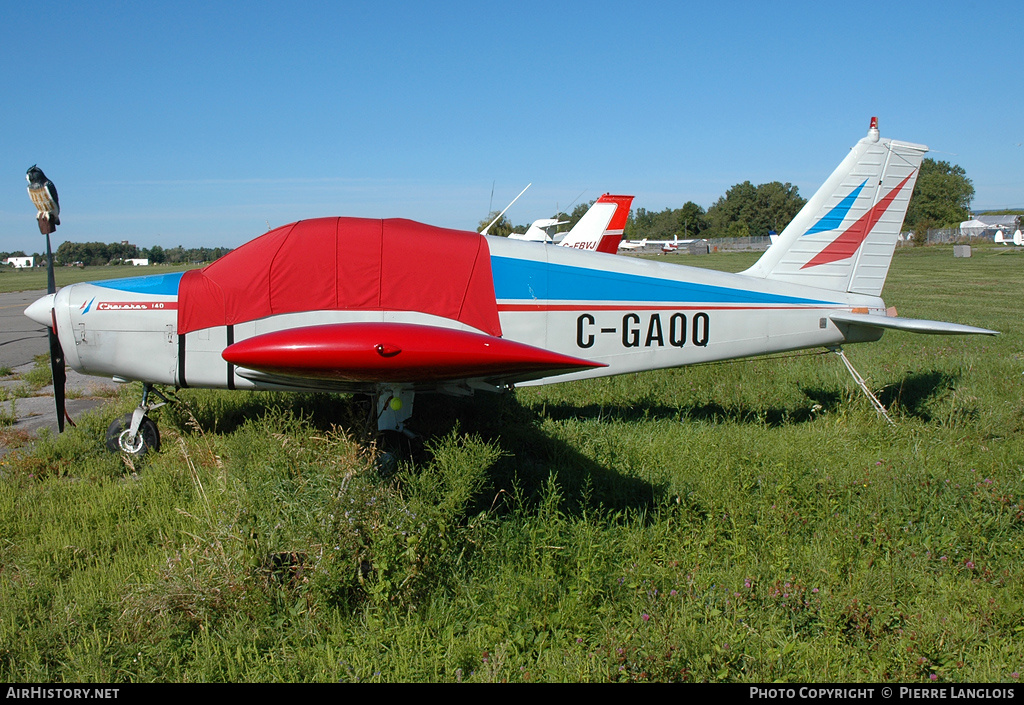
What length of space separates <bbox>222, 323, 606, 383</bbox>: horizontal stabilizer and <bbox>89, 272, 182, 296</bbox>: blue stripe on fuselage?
2301 mm

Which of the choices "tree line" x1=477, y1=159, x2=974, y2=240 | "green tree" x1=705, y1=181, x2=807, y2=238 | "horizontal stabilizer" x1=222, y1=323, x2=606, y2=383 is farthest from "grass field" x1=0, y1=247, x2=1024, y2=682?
"green tree" x1=705, y1=181, x2=807, y2=238

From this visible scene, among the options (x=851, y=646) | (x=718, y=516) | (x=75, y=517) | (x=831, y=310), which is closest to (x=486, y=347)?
(x=718, y=516)

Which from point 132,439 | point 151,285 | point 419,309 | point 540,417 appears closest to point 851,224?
point 540,417

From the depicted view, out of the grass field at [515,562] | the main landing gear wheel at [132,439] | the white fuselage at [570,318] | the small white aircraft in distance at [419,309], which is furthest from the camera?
the main landing gear wheel at [132,439]

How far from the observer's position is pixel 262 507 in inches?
144

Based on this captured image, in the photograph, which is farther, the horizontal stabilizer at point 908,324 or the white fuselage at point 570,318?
the horizontal stabilizer at point 908,324

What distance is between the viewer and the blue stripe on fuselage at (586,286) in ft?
17.9

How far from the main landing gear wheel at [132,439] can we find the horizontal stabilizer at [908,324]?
6.42 meters

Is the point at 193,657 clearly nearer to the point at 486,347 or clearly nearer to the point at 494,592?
the point at 494,592

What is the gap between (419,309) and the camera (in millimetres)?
5012

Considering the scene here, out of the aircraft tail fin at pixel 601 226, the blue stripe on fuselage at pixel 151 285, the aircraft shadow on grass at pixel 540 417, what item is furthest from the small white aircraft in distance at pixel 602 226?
the blue stripe on fuselage at pixel 151 285

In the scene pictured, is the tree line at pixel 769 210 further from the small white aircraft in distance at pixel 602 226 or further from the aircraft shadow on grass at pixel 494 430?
the aircraft shadow on grass at pixel 494 430

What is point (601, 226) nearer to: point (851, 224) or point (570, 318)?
point (851, 224)
